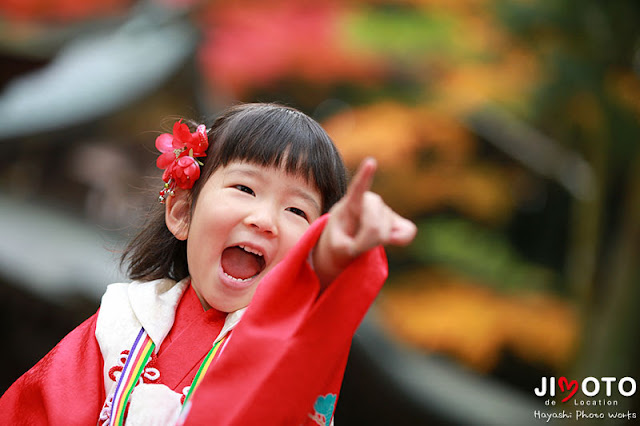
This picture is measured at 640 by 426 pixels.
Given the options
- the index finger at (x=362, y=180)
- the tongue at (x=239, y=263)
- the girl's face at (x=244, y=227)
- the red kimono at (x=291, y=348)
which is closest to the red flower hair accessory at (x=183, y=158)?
the girl's face at (x=244, y=227)

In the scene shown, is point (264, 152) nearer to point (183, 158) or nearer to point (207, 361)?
point (183, 158)

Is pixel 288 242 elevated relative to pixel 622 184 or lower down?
lower down

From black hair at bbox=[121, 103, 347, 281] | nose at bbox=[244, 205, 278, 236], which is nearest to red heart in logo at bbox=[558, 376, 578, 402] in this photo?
black hair at bbox=[121, 103, 347, 281]

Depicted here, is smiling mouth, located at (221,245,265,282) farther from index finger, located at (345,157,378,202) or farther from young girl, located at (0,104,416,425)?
index finger, located at (345,157,378,202)

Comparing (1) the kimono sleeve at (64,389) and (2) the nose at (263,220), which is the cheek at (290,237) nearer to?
(2) the nose at (263,220)

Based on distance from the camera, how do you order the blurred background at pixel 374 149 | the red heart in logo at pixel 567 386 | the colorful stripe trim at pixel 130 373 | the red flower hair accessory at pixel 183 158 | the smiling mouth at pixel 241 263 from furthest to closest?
the blurred background at pixel 374 149
the red heart in logo at pixel 567 386
the red flower hair accessory at pixel 183 158
the smiling mouth at pixel 241 263
the colorful stripe trim at pixel 130 373

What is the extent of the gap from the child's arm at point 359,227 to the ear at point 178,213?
0.55 meters

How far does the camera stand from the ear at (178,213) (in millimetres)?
1679

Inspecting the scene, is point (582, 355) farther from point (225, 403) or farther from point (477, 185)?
point (225, 403)

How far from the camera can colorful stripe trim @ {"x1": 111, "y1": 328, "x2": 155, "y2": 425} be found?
1419 millimetres

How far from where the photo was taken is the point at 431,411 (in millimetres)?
Result: 5148

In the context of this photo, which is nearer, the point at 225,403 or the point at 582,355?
the point at 225,403

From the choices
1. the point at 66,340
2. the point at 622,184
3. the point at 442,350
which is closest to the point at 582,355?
the point at 442,350

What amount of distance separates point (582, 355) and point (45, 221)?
13.4 feet
